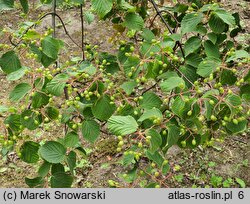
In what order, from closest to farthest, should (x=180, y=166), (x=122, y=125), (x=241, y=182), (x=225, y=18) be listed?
(x=122, y=125) → (x=225, y=18) → (x=241, y=182) → (x=180, y=166)

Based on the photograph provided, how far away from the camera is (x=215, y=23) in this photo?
61.6 inches

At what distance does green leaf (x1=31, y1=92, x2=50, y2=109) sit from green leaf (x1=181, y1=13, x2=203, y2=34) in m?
0.65

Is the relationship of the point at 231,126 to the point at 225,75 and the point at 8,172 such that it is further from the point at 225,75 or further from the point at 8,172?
the point at 8,172

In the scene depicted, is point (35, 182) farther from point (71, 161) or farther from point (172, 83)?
point (172, 83)

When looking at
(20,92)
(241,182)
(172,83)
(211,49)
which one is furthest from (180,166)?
(20,92)

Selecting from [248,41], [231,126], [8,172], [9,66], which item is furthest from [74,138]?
[248,41]

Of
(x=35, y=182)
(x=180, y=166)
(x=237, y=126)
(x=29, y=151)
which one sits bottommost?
(x=180, y=166)

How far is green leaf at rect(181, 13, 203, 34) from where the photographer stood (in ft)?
5.11

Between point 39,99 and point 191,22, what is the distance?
28.3 inches

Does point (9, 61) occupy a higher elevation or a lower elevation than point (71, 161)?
higher

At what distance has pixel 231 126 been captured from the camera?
1428mm

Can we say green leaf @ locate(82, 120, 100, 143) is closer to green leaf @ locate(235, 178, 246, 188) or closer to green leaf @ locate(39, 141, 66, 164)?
green leaf @ locate(39, 141, 66, 164)

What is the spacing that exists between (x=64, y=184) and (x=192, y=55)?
791 mm

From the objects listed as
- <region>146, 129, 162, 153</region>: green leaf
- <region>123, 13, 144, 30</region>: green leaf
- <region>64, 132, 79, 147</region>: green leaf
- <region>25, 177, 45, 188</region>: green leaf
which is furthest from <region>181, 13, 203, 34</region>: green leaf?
<region>25, 177, 45, 188</region>: green leaf
